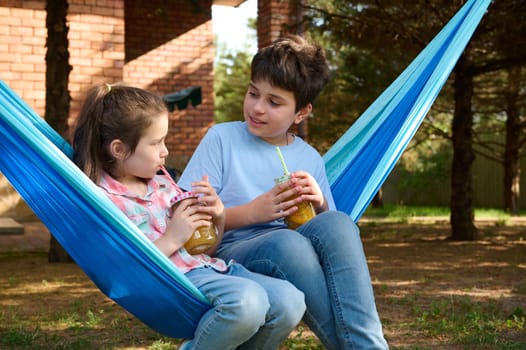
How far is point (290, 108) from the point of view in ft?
6.19

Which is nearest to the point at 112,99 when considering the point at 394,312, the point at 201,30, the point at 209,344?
the point at 209,344

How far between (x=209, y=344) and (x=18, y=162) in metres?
0.63

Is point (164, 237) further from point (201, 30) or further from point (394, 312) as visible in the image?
point (201, 30)

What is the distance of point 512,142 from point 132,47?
20.1 ft

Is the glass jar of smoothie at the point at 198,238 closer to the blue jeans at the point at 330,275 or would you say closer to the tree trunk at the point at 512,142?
the blue jeans at the point at 330,275

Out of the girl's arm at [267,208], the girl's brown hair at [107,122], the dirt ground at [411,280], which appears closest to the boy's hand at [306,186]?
the girl's arm at [267,208]

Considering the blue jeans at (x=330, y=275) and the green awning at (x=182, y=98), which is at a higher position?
the green awning at (x=182, y=98)

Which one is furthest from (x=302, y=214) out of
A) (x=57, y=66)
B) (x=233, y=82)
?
(x=233, y=82)

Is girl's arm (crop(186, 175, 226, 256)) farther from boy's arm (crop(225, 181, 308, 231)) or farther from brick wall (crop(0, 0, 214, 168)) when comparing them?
brick wall (crop(0, 0, 214, 168))

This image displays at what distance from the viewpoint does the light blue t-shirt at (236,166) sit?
6.12 feet

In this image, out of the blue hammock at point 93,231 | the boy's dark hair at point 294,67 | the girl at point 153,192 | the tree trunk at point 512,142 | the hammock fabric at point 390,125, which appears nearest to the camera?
the blue hammock at point 93,231

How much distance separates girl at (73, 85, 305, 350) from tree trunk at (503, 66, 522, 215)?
6887 millimetres

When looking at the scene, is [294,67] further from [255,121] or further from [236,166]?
[236,166]

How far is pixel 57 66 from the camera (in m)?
4.41
